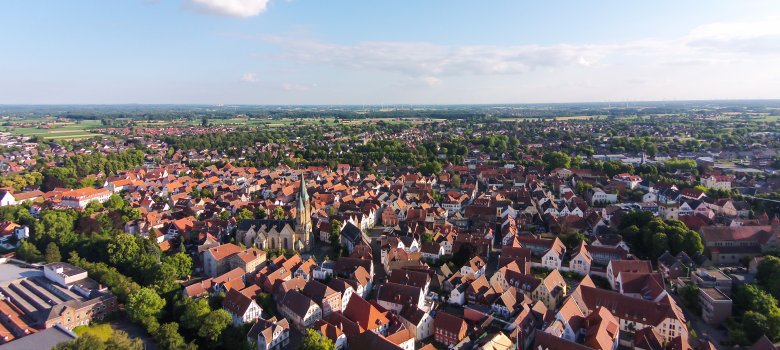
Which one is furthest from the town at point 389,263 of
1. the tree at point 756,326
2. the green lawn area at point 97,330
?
the green lawn area at point 97,330

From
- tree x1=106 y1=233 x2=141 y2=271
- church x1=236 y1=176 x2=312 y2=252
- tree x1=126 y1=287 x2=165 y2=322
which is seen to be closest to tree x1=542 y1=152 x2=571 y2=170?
church x1=236 y1=176 x2=312 y2=252

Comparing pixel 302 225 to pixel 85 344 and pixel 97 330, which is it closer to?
pixel 97 330

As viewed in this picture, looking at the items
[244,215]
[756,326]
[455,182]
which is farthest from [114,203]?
[756,326]

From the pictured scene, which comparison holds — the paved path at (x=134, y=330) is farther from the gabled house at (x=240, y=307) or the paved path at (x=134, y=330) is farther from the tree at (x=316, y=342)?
the tree at (x=316, y=342)

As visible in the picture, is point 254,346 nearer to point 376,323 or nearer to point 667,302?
point 376,323

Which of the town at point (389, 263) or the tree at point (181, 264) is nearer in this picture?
the town at point (389, 263)

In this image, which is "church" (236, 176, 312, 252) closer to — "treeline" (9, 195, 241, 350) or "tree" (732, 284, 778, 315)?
"treeline" (9, 195, 241, 350)
